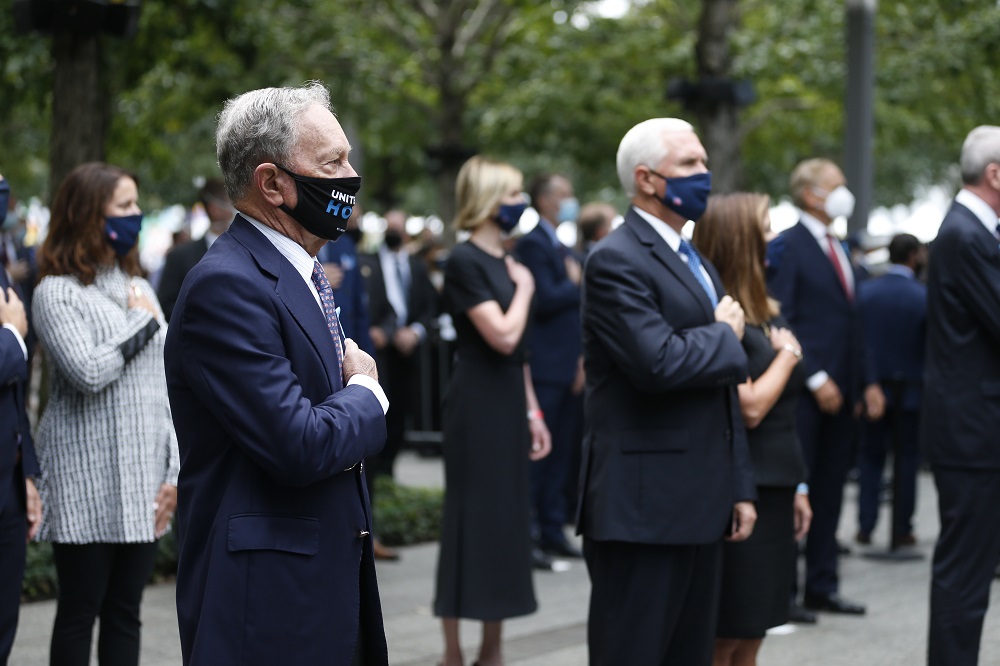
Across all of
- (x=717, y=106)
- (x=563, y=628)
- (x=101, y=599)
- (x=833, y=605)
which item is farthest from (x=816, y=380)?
(x=717, y=106)

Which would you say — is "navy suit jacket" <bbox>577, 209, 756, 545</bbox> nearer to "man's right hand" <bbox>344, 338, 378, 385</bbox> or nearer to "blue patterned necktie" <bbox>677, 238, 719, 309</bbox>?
"blue patterned necktie" <bbox>677, 238, 719, 309</bbox>

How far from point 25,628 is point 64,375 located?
257 centimetres

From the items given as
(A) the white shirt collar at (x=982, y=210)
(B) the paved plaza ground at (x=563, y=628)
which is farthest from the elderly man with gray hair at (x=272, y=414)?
(B) the paved plaza ground at (x=563, y=628)

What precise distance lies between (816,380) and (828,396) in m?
0.11

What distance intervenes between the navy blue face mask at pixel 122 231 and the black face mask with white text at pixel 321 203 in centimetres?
186

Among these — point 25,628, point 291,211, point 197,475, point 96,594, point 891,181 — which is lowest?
point 25,628

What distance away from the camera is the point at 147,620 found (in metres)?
7.00

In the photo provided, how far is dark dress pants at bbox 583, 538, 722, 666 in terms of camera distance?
439 cm

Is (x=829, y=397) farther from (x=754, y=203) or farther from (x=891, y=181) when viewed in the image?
(x=891, y=181)

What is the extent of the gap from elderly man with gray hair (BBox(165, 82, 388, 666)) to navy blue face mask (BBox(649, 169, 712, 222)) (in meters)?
1.59

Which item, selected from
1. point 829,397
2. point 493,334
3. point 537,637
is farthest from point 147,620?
point 829,397

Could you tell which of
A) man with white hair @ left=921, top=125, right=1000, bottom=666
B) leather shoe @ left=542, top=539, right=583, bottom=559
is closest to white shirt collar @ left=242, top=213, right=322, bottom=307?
Answer: man with white hair @ left=921, top=125, right=1000, bottom=666

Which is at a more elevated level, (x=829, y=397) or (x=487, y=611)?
(x=829, y=397)

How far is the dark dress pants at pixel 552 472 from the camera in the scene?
9.07 meters
